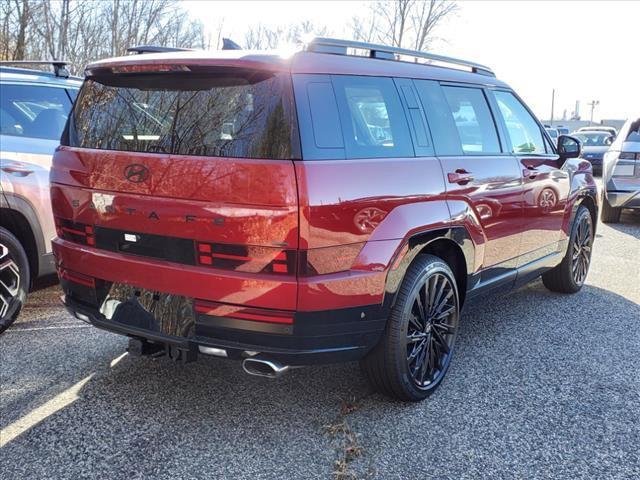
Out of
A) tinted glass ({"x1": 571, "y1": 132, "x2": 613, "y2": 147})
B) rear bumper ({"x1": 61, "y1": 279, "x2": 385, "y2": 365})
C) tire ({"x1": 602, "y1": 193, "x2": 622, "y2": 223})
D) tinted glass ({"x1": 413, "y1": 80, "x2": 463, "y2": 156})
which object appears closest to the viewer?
rear bumper ({"x1": 61, "y1": 279, "x2": 385, "y2": 365})

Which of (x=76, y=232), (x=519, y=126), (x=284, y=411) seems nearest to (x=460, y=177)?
(x=519, y=126)

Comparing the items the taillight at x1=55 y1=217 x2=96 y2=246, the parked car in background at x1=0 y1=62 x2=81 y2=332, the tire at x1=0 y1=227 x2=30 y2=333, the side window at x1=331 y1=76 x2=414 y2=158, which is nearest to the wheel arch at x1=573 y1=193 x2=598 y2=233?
the side window at x1=331 y1=76 x2=414 y2=158

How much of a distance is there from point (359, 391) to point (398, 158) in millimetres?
1384

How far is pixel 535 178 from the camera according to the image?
4.47 m

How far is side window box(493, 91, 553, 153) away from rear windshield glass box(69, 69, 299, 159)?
7.54 ft

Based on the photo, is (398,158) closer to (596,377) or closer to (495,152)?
(495,152)

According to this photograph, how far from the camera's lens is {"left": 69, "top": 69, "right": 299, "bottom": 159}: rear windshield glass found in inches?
103

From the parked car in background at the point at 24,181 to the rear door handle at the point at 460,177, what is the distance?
10.1 feet

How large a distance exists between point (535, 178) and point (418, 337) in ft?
6.12

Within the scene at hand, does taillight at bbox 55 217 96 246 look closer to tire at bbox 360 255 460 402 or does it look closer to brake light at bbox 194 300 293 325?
brake light at bbox 194 300 293 325

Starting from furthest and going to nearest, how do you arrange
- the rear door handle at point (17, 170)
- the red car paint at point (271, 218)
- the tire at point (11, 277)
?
the rear door handle at point (17, 170) < the tire at point (11, 277) < the red car paint at point (271, 218)

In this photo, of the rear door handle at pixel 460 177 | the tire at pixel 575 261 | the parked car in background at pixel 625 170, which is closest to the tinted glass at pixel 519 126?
the rear door handle at pixel 460 177

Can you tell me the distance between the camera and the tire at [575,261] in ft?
17.7

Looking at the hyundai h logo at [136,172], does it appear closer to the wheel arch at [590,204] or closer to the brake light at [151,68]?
the brake light at [151,68]
